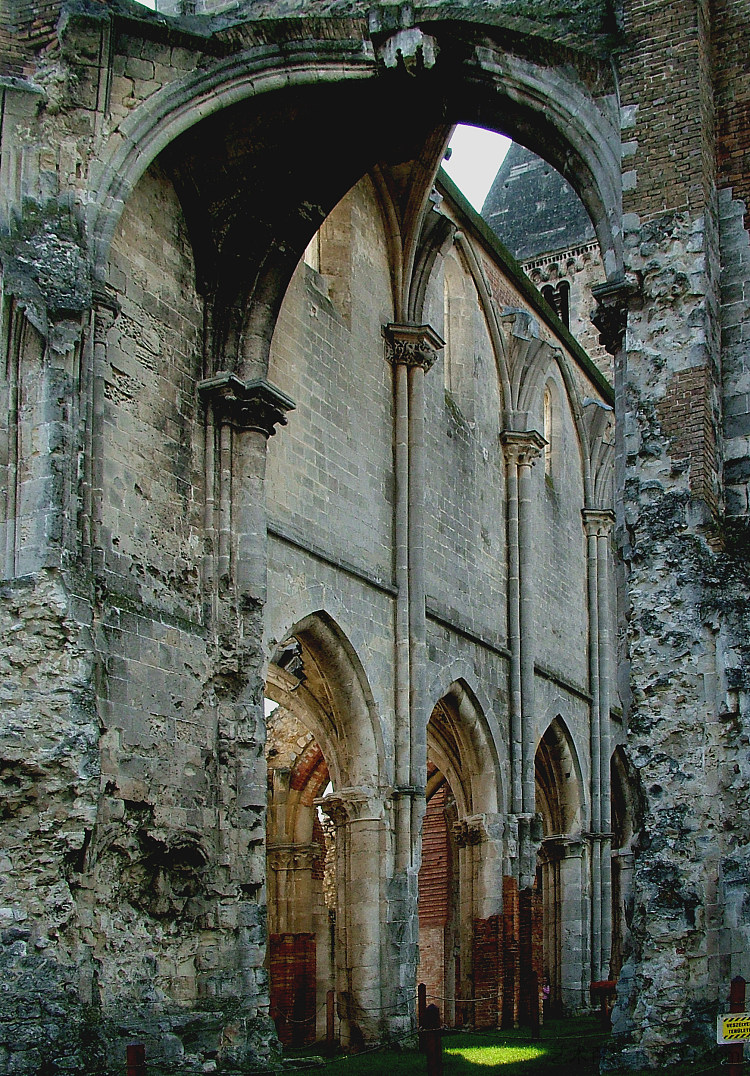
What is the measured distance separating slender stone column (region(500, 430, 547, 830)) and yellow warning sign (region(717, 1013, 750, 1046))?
402 inches

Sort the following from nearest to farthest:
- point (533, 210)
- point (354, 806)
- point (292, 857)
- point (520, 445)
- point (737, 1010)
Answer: point (737, 1010) → point (354, 806) → point (292, 857) → point (520, 445) → point (533, 210)

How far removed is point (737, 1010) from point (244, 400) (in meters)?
6.45

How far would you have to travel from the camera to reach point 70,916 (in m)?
9.35

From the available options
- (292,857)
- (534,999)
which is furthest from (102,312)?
(292,857)

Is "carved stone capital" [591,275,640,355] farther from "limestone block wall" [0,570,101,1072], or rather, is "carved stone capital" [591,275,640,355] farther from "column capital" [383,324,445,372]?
"column capital" [383,324,445,372]

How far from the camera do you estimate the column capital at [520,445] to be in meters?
18.7

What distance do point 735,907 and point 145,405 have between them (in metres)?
5.52

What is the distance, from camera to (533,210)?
3262 centimetres

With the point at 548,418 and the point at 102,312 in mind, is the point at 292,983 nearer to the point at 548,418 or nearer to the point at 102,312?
the point at 548,418

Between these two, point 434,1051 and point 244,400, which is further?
point 244,400

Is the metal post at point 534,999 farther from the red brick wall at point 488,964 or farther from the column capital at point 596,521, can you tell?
the column capital at point 596,521

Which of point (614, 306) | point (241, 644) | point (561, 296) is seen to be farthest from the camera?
point (561, 296)

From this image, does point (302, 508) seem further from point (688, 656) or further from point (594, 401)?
point (594, 401)

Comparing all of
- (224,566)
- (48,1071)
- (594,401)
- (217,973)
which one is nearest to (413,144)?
(224,566)
